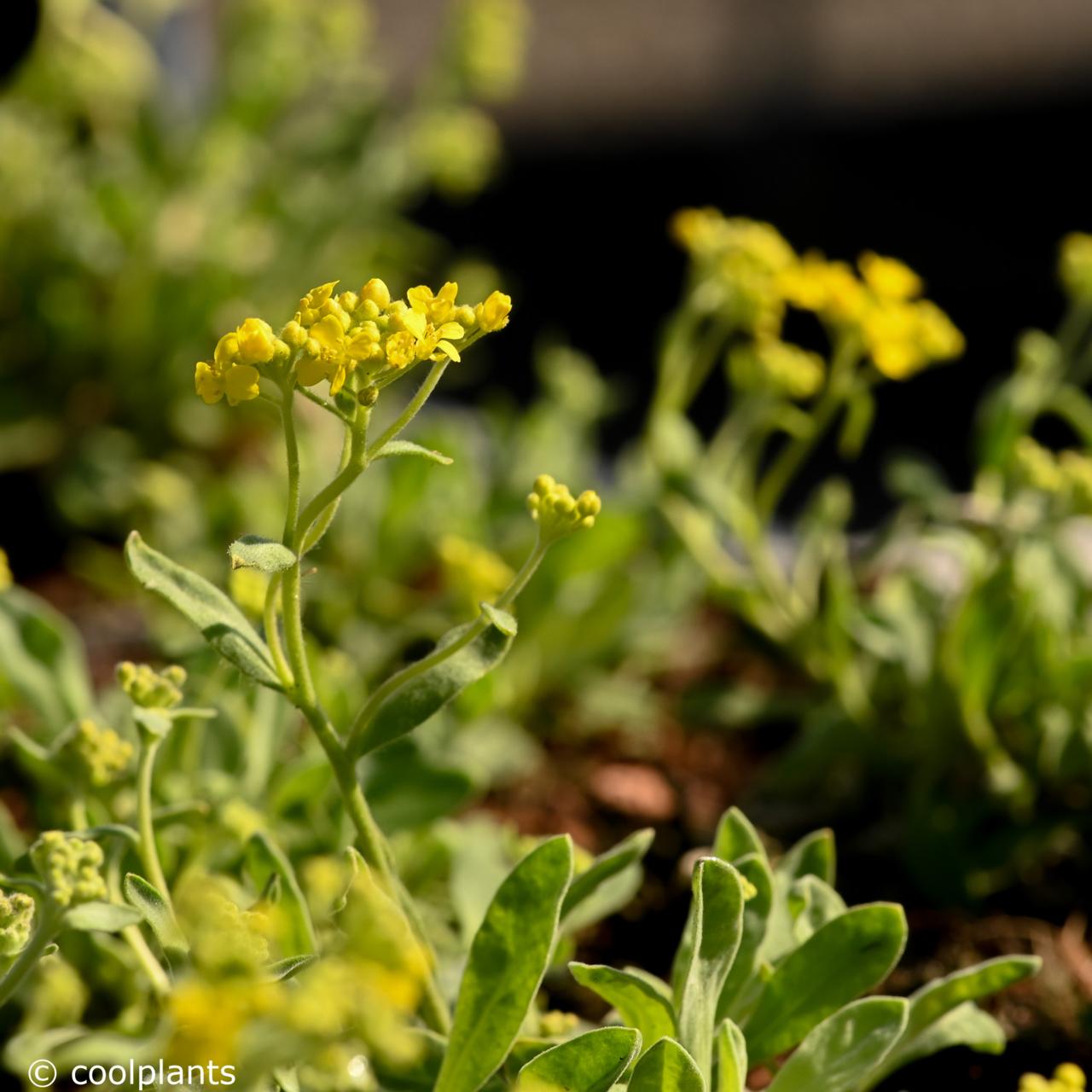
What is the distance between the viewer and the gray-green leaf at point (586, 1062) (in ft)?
1.92

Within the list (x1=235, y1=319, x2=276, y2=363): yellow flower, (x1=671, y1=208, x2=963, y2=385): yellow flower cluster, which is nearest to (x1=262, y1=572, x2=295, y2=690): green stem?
(x1=235, y1=319, x2=276, y2=363): yellow flower

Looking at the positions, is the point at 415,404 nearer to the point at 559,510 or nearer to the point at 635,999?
the point at 559,510

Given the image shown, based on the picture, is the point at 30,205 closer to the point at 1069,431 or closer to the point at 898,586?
the point at 898,586

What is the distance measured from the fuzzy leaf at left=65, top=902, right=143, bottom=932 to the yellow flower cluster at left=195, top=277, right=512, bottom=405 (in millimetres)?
207

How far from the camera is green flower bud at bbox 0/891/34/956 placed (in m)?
0.59

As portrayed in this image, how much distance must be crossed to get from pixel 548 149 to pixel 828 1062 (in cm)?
435

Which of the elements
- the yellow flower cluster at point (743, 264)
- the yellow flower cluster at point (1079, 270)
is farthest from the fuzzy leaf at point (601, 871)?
the yellow flower cluster at point (1079, 270)

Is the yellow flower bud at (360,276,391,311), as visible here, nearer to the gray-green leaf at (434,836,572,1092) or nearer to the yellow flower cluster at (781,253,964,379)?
the gray-green leaf at (434,836,572,1092)

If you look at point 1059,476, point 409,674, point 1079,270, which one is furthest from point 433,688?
point 1079,270

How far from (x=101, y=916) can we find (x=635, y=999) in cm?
23

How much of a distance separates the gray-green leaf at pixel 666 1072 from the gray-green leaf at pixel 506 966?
0.20 ft

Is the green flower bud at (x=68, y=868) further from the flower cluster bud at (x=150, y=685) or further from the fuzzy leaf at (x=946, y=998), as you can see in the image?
the fuzzy leaf at (x=946, y=998)

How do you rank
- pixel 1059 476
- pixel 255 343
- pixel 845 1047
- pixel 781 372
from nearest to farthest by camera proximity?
pixel 255 343, pixel 845 1047, pixel 1059 476, pixel 781 372

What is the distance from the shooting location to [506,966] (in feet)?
2.09
